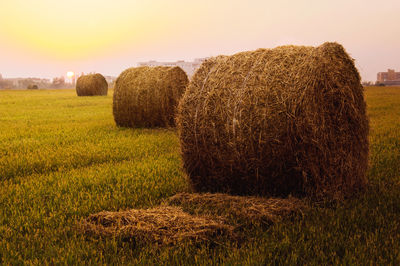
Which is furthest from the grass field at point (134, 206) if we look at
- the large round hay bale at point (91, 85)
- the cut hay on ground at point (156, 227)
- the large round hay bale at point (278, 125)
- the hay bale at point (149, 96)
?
the large round hay bale at point (91, 85)

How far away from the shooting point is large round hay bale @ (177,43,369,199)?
522cm

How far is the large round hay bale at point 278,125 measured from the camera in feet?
17.1

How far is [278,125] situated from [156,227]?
7.24 feet

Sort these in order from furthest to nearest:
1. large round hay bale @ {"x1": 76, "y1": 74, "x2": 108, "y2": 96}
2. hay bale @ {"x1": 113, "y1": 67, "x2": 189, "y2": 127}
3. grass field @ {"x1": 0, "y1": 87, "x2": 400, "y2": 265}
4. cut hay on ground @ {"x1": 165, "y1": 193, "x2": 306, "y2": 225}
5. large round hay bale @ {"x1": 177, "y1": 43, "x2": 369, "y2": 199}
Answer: large round hay bale @ {"x1": 76, "y1": 74, "x2": 108, "y2": 96} < hay bale @ {"x1": 113, "y1": 67, "x2": 189, "y2": 127} < large round hay bale @ {"x1": 177, "y1": 43, "x2": 369, "y2": 199} < cut hay on ground @ {"x1": 165, "y1": 193, "x2": 306, "y2": 225} < grass field @ {"x1": 0, "y1": 87, "x2": 400, "y2": 265}

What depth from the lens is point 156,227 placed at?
13.8 ft

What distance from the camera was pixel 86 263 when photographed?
3.59 metres

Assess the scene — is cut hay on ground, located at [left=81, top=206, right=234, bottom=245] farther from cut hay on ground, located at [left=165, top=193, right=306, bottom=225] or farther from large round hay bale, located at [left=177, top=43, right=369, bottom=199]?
large round hay bale, located at [left=177, top=43, right=369, bottom=199]

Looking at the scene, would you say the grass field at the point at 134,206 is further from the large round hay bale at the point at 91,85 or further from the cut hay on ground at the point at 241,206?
the large round hay bale at the point at 91,85

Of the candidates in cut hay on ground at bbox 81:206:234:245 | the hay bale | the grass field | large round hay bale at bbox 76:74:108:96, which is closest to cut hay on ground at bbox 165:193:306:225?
the grass field

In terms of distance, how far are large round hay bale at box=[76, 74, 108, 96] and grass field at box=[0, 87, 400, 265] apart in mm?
27100

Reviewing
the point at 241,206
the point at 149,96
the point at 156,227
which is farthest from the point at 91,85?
the point at 156,227

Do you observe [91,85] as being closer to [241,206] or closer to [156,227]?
[241,206]

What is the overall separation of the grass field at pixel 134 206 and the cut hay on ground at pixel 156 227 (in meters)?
0.13

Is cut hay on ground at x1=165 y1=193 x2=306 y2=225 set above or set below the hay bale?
below
